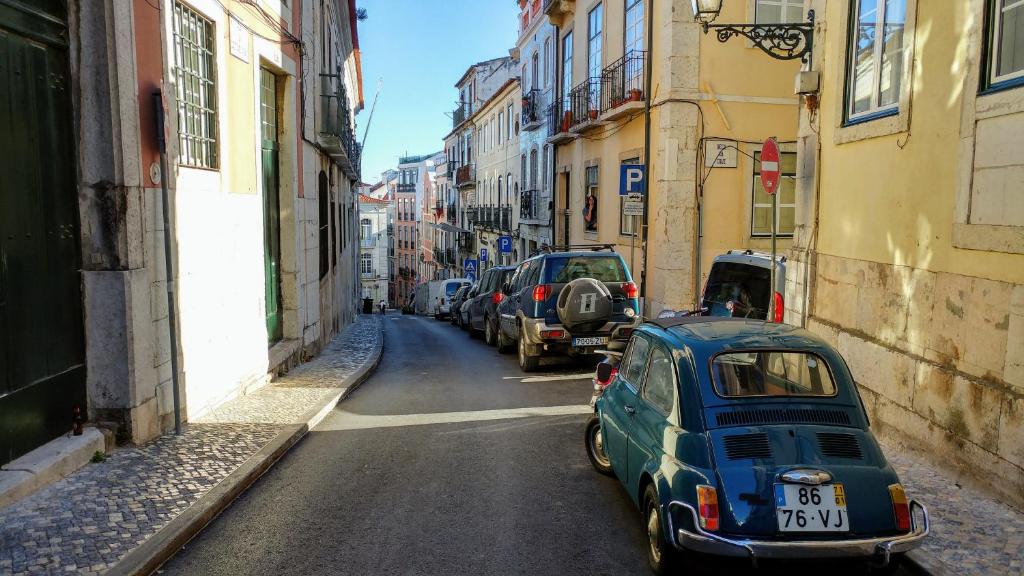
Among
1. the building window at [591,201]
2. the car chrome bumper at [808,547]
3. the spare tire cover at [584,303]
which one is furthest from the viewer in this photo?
the building window at [591,201]

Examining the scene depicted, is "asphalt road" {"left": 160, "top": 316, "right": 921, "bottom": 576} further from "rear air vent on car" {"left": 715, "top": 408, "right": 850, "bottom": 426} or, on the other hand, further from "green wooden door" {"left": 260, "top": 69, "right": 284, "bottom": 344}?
"green wooden door" {"left": 260, "top": 69, "right": 284, "bottom": 344}

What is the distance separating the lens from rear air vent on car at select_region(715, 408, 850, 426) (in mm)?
4355

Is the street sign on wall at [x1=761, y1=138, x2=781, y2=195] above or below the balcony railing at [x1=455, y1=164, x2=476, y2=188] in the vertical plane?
below

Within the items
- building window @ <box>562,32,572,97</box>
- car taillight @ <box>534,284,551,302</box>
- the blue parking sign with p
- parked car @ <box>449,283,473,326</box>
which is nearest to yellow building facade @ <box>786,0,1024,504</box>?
car taillight @ <box>534,284,551,302</box>

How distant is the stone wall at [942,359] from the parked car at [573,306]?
3.86 metres

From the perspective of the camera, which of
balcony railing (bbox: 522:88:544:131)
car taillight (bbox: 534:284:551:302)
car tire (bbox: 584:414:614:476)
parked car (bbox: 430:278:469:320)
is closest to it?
car tire (bbox: 584:414:614:476)

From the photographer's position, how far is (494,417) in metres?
8.70

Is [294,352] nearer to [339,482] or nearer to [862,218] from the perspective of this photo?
[339,482]

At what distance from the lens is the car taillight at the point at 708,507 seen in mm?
4035

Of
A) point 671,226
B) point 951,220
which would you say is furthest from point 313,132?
point 951,220

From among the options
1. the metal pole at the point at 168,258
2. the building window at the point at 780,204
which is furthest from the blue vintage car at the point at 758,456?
the building window at the point at 780,204

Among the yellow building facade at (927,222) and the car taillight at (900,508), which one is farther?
the yellow building facade at (927,222)

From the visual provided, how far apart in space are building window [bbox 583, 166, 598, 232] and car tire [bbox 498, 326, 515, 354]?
7321 mm

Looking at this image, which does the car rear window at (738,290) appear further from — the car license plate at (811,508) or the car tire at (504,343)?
the car tire at (504,343)
